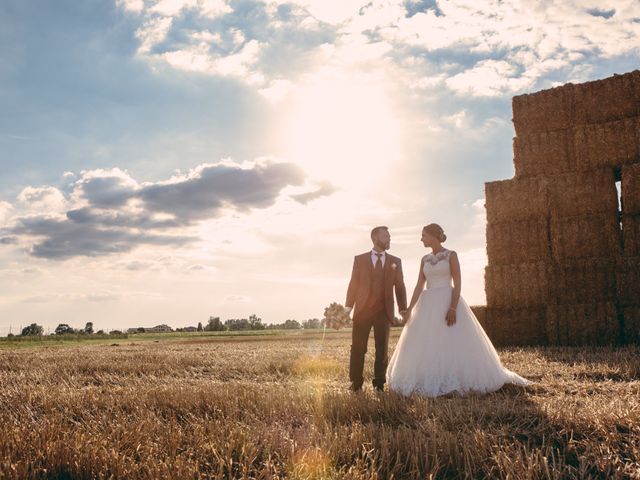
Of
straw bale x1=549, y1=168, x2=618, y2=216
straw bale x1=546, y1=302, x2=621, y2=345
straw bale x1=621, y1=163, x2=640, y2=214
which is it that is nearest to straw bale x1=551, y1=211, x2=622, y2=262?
straw bale x1=549, y1=168, x2=618, y2=216

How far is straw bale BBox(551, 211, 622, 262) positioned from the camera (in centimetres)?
1552

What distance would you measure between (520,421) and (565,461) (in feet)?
3.19

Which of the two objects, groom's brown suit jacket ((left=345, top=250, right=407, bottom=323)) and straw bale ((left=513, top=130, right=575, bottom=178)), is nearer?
groom's brown suit jacket ((left=345, top=250, right=407, bottom=323))

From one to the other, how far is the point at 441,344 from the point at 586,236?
955 cm

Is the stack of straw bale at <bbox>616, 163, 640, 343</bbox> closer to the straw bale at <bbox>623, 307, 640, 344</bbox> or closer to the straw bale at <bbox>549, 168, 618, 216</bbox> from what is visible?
the straw bale at <bbox>623, 307, 640, 344</bbox>

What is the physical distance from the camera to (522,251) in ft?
54.3

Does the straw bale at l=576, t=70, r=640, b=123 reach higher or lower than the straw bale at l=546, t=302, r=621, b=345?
higher

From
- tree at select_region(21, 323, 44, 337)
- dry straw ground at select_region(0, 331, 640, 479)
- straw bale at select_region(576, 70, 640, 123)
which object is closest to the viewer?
dry straw ground at select_region(0, 331, 640, 479)

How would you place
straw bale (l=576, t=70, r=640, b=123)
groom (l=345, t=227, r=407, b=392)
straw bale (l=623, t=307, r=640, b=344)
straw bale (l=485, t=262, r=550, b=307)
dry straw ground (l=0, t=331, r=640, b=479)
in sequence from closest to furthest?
dry straw ground (l=0, t=331, r=640, b=479) < groom (l=345, t=227, r=407, b=392) < straw bale (l=623, t=307, r=640, b=344) < straw bale (l=576, t=70, r=640, b=123) < straw bale (l=485, t=262, r=550, b=307)

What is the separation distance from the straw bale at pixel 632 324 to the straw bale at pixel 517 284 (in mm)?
2000

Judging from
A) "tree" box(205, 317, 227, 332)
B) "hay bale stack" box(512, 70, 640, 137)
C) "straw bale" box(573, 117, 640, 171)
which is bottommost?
"tree" box(205, 317, 227, 332)

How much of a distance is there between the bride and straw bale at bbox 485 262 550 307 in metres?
8.52

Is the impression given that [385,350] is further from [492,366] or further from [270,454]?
[270,454]

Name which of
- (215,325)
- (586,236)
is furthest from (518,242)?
(215,325)
